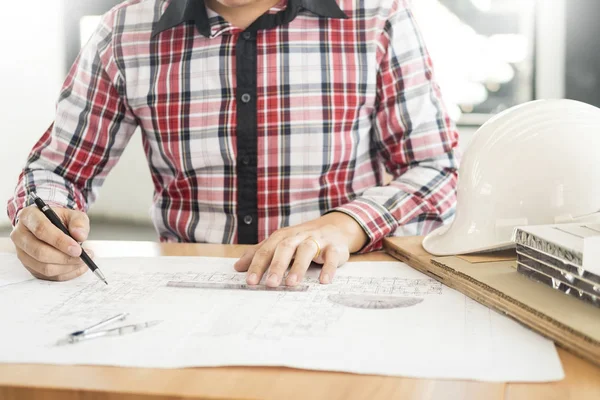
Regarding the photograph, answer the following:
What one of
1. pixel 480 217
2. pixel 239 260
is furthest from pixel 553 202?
pixel 239 260

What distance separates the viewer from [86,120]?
4.17ft

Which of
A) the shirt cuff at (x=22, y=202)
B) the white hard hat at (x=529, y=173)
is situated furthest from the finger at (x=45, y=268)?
the white hard hat at (x=529, y=173)

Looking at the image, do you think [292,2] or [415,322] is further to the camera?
[292,2]

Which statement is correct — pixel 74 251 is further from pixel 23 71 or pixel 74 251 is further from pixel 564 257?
pixel 23 71

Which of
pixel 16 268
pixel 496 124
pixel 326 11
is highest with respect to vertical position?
pixel 326 11

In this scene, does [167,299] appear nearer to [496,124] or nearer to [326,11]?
[496,124]

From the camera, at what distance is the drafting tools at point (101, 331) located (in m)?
0.60

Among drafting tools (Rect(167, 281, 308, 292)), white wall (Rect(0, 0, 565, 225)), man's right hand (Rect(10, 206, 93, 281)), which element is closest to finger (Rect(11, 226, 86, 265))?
man's right hand (Rect(10, 206, 93, 281))

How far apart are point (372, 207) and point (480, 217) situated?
24 cm

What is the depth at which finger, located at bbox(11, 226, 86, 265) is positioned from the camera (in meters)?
0.84

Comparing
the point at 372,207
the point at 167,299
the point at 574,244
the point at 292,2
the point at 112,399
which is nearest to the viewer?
the point at 112,399

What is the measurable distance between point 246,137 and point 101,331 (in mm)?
639

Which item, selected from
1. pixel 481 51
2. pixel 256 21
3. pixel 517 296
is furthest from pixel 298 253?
pixel 481 51

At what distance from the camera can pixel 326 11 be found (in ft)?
3.97
